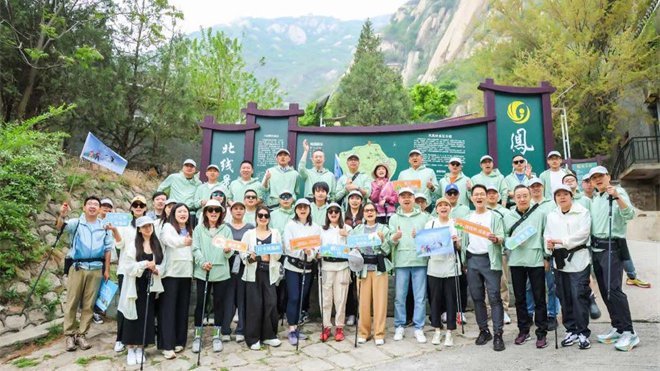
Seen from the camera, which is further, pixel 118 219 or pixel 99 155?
pixel 99 155

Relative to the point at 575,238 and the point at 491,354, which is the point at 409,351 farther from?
the point at 575,238

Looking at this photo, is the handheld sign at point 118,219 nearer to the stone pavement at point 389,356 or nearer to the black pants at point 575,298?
the stone pavement at point 389,356

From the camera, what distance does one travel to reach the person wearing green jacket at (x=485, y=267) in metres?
5.03

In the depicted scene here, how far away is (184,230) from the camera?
209 inches

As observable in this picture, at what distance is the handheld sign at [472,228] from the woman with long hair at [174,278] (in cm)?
329

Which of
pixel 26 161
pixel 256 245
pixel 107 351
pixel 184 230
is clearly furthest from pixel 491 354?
→ pixel 26 161

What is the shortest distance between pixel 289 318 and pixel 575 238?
3570mm

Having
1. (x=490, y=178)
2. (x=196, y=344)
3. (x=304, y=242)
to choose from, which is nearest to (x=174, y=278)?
(x=196, y=344)

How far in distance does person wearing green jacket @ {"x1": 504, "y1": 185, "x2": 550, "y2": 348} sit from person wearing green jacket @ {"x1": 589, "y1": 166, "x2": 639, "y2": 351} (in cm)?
56

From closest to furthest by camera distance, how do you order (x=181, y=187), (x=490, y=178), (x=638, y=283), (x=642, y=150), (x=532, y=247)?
(x=532, y=247)
(x=638, y=283)
(x=490, y=178)
(x=181, y=187)
(x=642, y=150)

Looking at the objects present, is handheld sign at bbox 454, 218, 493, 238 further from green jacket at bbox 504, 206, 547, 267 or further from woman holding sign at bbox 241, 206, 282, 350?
woman holding sign at bbox 241, 206, 282, 350

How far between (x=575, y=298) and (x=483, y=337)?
1.15 metres

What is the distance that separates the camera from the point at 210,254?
17.7 ft

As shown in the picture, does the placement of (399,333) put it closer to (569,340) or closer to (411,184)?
(569,340)
